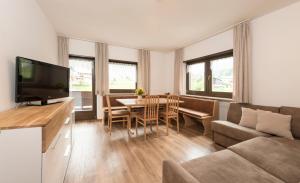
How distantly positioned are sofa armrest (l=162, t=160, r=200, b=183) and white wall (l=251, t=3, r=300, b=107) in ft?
8.67

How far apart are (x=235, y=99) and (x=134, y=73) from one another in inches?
137

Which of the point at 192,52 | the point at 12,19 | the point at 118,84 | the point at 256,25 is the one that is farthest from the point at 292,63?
the point at 118,84

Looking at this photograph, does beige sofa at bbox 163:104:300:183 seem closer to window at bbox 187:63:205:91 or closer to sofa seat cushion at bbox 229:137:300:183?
sofa seat cushion at bbox 229:137:300:183

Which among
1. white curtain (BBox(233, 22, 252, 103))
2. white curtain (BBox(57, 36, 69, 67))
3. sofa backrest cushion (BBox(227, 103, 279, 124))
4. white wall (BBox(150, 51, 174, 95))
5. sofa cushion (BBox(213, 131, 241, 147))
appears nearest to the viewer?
sofa cushion (BBox(213, 131, 241, 147))

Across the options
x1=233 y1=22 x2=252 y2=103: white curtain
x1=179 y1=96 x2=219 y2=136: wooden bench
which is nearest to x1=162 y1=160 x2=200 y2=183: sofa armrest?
x1=179 y1=96 x2=219 y2=136: wooden bench

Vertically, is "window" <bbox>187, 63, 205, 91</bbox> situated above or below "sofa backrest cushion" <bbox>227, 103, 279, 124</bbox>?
above

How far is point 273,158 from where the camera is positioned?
55.5 inches

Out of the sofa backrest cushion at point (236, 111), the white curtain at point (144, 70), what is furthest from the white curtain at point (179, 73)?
the sofa backrest cushion at point (236, 111)

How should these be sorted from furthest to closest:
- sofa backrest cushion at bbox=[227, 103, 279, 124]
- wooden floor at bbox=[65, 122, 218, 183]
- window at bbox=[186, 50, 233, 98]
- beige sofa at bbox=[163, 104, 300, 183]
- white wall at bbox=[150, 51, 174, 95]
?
1. white wall at bbox=[150, 51, 174, 95]
2. window at bbox=[186, 50, 233, 98]
3. sofa backrest cushion at bbox=[227, 103, 279, 124]
4. wooden floor at bbox=[65, 122, 218, 183]
5. beige sofa at bbox=[163, 104, 300, 183]

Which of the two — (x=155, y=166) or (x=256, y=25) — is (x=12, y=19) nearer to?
(x=155, y=166)

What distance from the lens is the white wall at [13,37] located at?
148 centimetres

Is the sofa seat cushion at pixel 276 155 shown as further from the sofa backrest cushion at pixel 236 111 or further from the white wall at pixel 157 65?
the white wall at pixel 157 65

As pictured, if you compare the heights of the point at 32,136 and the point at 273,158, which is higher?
the point at 32,136

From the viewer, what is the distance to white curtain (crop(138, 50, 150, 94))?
5.19m
